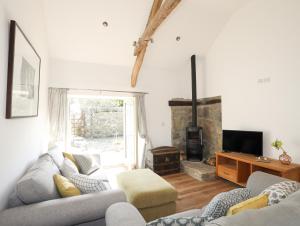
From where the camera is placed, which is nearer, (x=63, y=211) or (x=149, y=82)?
(x=63, y=211)

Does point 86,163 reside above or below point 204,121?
below

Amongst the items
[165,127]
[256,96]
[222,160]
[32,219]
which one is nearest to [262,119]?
[256,96]

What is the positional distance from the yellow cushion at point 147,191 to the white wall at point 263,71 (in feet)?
7.30

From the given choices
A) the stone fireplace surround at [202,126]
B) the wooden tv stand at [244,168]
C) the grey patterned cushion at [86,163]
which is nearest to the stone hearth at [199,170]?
the stone fireplace surround at [202,126]

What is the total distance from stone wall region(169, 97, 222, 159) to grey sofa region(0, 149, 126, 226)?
3.45 meters

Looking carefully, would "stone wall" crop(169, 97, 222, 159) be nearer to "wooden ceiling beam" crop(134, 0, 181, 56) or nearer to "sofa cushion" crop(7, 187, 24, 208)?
"wooden ceiling beam" crop(134, 0, 181, 56)

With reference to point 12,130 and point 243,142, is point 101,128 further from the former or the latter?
point 243,142

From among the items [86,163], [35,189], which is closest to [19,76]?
[35,189]

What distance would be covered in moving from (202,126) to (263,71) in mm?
2111

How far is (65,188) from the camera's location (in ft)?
5.82

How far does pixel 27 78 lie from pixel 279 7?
4073 mm

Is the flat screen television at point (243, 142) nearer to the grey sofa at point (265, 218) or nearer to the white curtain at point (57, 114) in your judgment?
the grey sofa at point (265, 218)

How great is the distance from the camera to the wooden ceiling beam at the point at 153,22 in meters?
2.85

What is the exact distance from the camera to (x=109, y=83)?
14.9 feet
